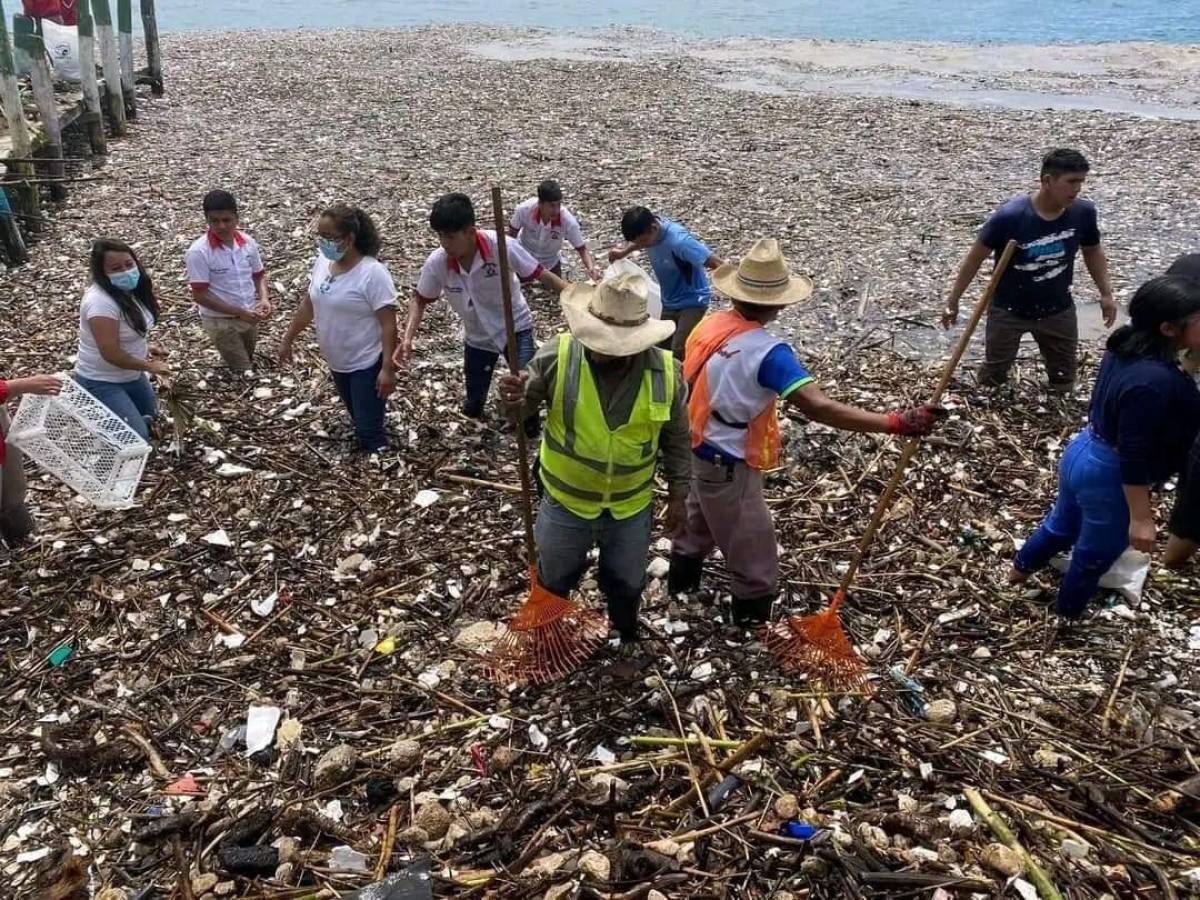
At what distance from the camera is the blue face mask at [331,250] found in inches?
208

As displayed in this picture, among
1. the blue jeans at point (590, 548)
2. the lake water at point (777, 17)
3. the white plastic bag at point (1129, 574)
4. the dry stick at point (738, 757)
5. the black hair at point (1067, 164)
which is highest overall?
the lake water at point (777, 17)

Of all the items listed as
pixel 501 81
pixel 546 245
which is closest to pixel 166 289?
pixel 546 245

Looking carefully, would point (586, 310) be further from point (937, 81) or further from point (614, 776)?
point (937, 81)

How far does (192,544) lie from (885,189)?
11.3 metres

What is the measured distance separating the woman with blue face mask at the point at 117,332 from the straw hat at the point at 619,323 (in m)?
3.63

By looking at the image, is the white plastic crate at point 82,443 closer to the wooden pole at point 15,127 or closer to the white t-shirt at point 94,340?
the white t-shirt at point 94,340

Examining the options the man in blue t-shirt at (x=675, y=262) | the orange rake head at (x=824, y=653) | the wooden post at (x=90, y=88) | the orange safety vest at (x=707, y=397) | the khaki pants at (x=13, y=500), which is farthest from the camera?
the wooden post at (x=90, y=88)

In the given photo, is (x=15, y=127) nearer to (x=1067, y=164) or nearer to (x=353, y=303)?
(x=353, y=303)

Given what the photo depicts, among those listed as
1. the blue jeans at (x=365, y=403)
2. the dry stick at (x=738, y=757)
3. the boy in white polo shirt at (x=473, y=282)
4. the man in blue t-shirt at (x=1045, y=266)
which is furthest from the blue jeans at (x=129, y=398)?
the man in blue t-shirt at (x=1045, y=266)

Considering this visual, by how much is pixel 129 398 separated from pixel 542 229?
424cm

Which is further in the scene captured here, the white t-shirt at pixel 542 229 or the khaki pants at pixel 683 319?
the white t-shirt at pixel 542 229

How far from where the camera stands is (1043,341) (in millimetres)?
6395

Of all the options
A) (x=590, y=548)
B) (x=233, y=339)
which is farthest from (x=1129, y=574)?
(x=233, y=339)

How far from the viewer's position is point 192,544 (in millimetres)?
5223
